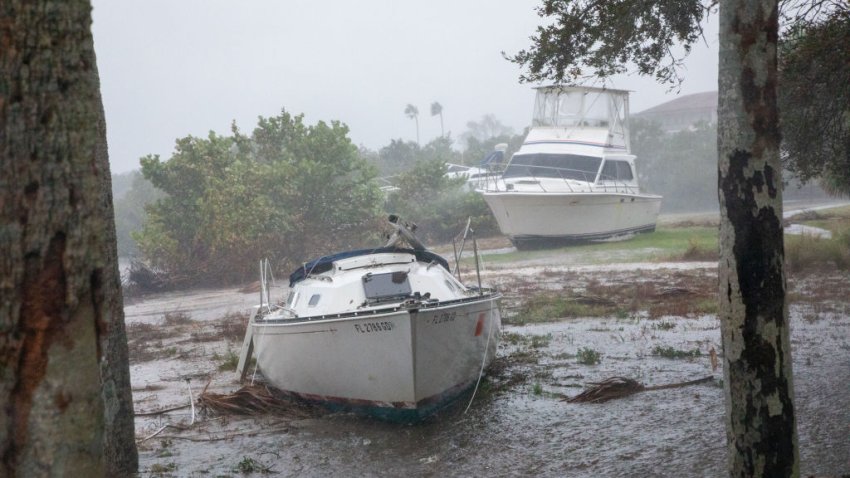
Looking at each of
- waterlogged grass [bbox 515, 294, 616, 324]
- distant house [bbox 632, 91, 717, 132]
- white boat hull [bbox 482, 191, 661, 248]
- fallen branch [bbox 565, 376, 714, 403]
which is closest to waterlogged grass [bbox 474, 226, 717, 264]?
white boat hull [bbox 482, 191, 661, 248]

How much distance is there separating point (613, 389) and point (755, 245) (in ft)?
19.3

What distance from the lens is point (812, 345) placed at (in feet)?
43.3

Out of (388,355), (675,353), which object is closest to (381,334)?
(388,355)

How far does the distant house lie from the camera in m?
111

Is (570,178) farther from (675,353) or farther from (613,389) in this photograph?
(613,389)

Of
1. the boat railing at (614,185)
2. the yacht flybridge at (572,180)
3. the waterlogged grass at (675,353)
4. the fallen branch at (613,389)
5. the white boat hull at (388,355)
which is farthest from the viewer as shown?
the boat railing at (614,185)

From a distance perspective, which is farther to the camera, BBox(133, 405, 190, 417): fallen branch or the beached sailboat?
BBox(133, 405, 190, 417): fallen branch

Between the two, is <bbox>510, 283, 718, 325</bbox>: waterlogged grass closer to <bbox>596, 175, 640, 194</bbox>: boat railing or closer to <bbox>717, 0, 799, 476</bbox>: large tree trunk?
<bbox>717, 0, 799, 476</bbox>: large tree trunk

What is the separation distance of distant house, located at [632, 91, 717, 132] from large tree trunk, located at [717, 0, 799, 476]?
107335mm

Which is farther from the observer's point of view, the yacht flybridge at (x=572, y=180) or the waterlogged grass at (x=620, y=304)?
the yacht flybridge at (x=572, y=180)

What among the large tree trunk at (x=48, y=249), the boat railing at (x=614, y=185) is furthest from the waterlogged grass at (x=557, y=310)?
the large tree trunk at (x=48, y=249)

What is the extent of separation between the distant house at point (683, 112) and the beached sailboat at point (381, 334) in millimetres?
101734

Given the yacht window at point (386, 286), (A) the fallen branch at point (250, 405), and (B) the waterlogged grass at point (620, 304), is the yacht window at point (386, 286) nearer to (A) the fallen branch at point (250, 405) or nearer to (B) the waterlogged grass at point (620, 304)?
(A) the fallen branch at point (250, 405)

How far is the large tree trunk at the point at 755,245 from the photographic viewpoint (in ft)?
19.5
